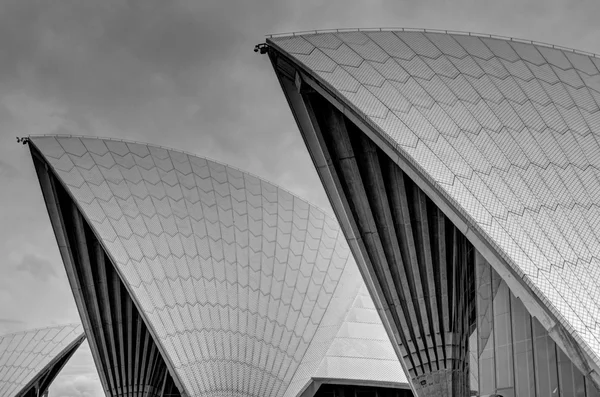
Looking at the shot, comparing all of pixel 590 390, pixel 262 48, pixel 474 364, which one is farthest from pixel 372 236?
pixel 590 390

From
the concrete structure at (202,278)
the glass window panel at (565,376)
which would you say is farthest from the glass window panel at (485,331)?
the concrete structure at (202,278)

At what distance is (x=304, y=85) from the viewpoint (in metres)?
17.6

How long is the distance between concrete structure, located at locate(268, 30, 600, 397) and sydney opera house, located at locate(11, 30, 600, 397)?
2.1 inches

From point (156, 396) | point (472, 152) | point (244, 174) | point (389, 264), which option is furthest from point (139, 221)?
point (472, 152)

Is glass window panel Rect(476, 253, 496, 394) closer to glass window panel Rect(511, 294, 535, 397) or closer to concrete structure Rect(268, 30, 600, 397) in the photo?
concrete structure Rect(268, 30, 600, 397)

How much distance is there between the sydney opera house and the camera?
43.9 feet

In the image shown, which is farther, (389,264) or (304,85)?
(389,264)

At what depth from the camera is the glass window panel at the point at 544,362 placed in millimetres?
12688

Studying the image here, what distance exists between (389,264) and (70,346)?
30.2 m

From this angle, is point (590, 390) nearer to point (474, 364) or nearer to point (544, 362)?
point (544, 362)

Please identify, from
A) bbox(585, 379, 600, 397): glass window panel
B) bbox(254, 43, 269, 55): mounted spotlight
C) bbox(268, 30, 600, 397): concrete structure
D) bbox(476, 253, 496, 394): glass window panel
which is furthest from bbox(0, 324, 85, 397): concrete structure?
bbox(585, 379, 600, 397): glass window panel

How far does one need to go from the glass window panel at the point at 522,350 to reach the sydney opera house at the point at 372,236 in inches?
1.6

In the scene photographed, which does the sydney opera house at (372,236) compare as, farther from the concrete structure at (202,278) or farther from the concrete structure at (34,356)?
the concrete structure at (34,356)

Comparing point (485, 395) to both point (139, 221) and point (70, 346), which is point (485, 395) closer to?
→ point (139, 221)
